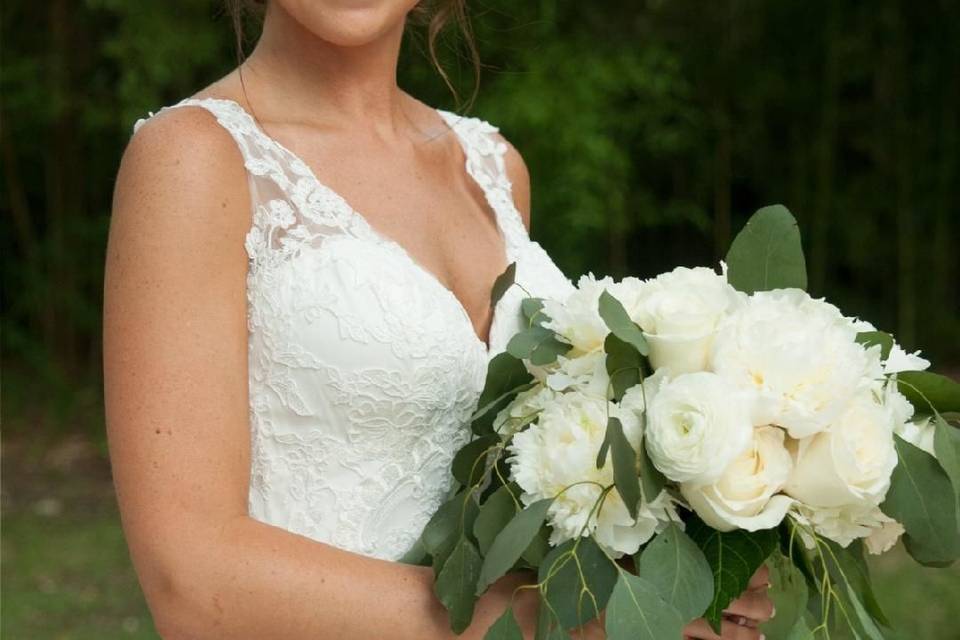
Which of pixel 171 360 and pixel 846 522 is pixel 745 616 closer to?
pixel 846 522

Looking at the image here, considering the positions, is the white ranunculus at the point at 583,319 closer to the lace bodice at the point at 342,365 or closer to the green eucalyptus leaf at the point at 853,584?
the lace bodice at the point at 342,365

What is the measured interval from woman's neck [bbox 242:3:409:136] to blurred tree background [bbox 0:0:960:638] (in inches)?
164

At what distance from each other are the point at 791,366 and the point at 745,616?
1.17 feet

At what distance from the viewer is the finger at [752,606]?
1.70m

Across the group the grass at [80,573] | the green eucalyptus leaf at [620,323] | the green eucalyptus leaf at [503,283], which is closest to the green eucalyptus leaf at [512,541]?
the green eucalyptus leaf at [620,323]

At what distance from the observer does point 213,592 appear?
1640 millimetres

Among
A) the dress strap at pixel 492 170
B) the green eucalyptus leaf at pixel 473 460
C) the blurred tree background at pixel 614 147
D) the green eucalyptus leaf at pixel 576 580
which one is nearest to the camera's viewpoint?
the green eucalyptus leaf at pixel 576 580

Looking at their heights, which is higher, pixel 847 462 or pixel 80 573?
pixel 847 462

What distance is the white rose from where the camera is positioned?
1.60 meters

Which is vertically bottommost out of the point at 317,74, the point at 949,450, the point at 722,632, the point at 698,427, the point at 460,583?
the point at 722,632

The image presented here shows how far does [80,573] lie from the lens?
235 inches

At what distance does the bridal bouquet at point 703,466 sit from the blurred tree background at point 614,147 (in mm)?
4824

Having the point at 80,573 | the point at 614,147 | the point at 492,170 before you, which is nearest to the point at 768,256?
the point at 492,170

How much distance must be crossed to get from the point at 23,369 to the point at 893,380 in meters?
7.73
